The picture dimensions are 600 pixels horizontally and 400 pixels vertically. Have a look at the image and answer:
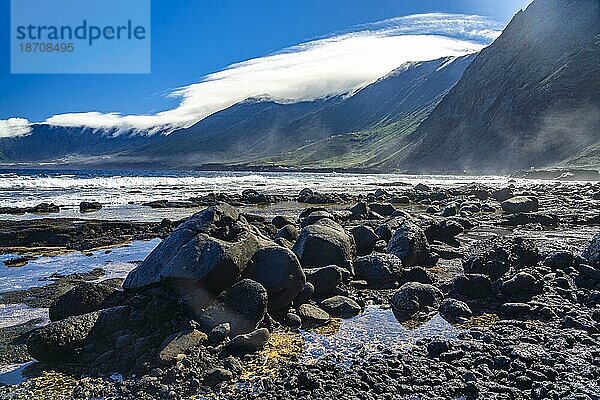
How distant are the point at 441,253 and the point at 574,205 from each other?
2465 cm

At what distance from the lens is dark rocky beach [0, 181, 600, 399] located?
8328mm

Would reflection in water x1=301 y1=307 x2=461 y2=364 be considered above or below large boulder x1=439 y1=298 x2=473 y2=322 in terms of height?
below

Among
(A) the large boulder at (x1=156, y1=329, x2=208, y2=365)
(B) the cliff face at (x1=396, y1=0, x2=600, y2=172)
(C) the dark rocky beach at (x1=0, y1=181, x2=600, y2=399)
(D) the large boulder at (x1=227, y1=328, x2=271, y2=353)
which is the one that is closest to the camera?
(C) the dark rocky beach at (x1=0, y1=181, x2=600, y2=399)

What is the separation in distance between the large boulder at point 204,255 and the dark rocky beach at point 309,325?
0.04 m

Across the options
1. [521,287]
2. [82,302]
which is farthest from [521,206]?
[82,302]

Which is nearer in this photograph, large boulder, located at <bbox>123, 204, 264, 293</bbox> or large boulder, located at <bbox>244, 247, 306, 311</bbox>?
large boulder, located at <bbox>123, 204, 264, 293</bbox>

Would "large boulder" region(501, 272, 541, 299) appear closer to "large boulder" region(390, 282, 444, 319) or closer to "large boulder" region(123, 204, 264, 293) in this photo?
"large boulder" region(390, 282, 444, 319)

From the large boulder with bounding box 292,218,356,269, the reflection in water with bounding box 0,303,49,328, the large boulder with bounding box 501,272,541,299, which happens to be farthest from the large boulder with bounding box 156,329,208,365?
the large boulder with bounding box 501,272,541,299

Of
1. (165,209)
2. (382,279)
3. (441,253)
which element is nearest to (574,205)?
(441,253)

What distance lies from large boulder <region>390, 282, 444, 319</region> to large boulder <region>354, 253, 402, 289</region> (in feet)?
6.19

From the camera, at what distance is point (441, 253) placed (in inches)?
765

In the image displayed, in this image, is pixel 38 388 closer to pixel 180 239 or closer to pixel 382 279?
pixel 180 239

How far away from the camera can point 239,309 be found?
10.8 metres

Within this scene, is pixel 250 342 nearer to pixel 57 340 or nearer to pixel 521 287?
pixel 57 340
